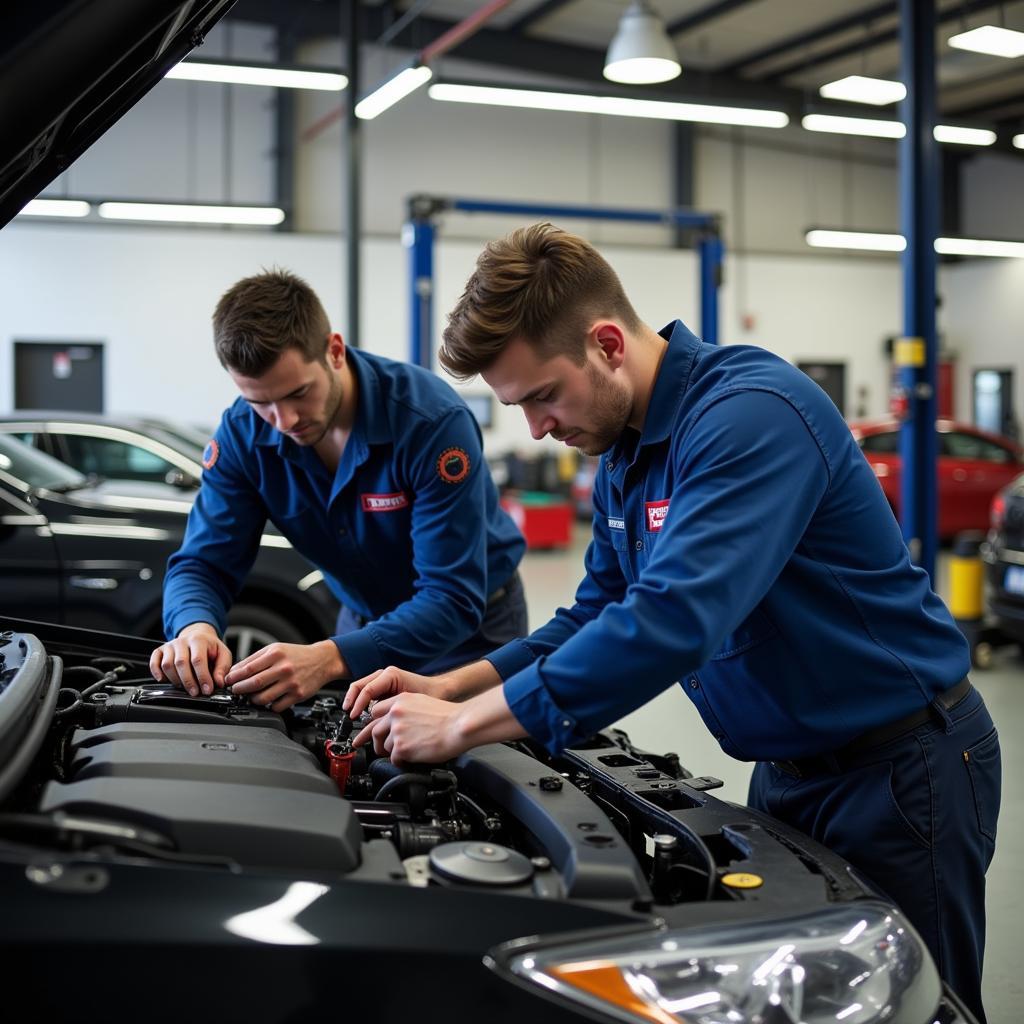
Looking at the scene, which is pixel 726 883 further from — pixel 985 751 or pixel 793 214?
pixel 793 214

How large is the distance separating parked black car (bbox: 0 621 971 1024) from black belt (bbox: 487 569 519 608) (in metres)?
1.05

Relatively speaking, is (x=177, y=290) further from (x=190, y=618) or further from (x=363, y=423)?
(x=190, y=618)

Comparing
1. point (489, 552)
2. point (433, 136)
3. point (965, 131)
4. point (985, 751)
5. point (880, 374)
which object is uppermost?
point (433, 136)

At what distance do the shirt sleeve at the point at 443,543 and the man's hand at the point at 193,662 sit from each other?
0.28 metres

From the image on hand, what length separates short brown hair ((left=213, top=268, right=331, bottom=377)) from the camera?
6.57 feet

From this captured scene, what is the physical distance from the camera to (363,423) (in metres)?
2.27

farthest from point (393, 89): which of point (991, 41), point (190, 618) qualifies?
point (190, 618)

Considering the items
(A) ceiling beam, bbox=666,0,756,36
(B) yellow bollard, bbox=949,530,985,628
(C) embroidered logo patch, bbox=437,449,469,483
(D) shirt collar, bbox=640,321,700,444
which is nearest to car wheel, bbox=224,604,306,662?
(C) embroidered logo patch, bbox=437,449,469,483

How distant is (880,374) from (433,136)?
6994mm

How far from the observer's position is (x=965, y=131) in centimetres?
896

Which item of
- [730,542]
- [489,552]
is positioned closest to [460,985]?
[730,542]

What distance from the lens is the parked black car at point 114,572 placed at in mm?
4203

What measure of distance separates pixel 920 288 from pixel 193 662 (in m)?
4.78

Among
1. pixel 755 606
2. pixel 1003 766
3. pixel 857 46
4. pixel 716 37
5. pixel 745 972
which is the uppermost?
pixel 716 37
